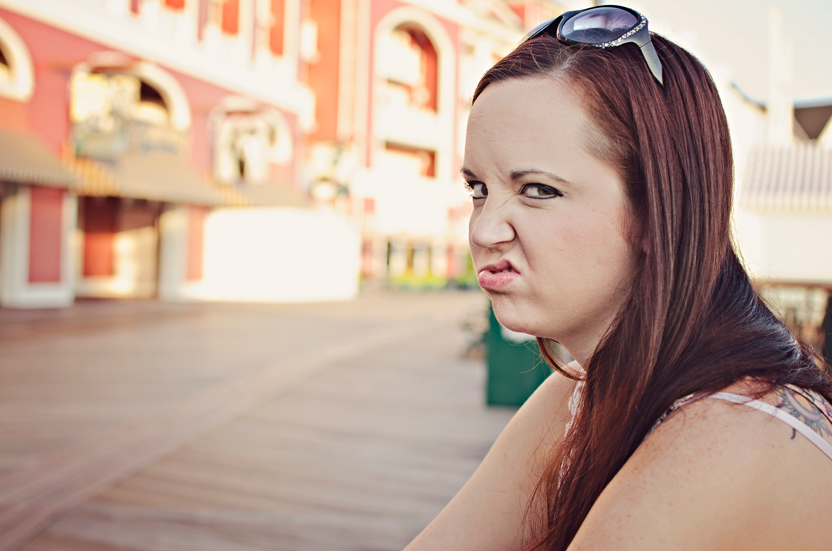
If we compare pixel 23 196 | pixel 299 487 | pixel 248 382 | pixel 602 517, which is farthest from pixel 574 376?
pixel 23 196

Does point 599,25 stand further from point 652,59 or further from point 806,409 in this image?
point 806,409

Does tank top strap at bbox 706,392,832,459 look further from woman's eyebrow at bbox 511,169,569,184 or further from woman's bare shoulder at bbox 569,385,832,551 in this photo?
woman's eyebrow at bbox 511,169,569,184

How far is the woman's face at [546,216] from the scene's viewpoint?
→ 0.78 m

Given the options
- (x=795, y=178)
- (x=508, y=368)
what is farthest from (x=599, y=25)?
(x=795, y=178)

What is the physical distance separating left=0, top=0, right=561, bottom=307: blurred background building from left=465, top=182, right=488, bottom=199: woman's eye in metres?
12.6

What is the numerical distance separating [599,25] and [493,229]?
28 centimetres

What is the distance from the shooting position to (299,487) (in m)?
3.73

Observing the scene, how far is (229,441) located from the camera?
4.63 meters

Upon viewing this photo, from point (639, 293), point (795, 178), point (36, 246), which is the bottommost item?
point (639, 293)

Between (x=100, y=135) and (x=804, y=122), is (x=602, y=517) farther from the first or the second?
(x=100, y=135)

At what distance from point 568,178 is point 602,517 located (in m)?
0.36

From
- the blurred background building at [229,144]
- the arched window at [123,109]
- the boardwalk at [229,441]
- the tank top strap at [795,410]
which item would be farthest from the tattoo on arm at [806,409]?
the arched window at [123,109]

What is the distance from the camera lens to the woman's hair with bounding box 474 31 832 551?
2.42 feet

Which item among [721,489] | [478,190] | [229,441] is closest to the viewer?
[721,489]
